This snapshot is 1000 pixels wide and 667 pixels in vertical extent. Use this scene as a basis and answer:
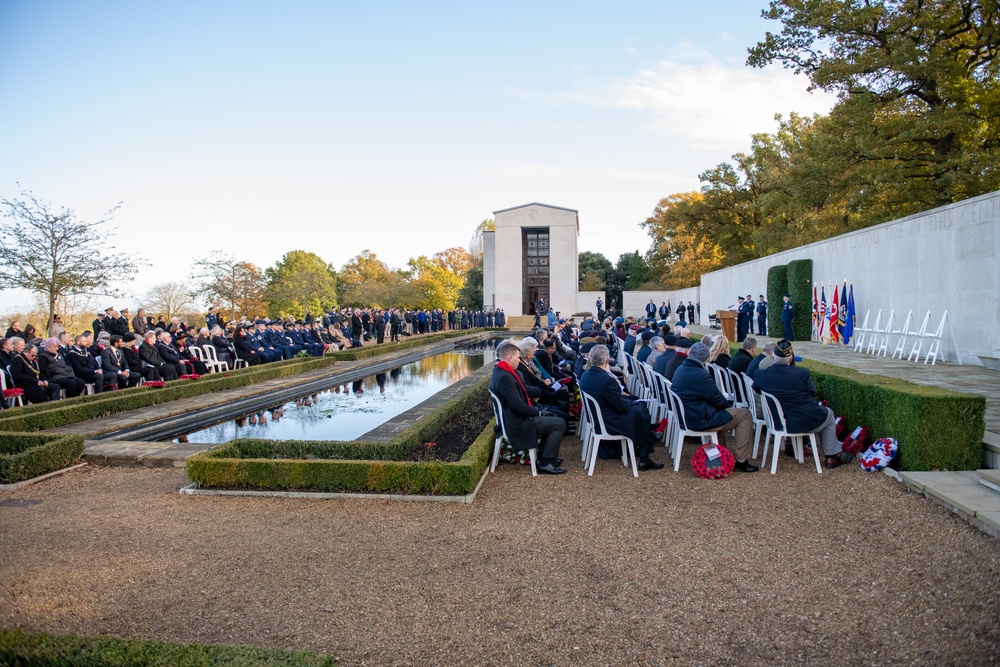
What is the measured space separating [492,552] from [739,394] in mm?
4500

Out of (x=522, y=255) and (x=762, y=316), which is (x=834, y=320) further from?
(x=522, y=255)

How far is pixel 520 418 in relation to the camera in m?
5.81

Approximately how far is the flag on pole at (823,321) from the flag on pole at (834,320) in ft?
0.53

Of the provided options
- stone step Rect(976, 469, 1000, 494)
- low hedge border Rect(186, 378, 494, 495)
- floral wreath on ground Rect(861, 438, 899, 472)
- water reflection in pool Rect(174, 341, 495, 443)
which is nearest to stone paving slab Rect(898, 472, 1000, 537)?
Answer: stone step Rect(976, 469, 1000, 494)

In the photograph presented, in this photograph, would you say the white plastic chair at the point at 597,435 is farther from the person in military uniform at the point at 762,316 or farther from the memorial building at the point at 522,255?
the memorial building at the point at 522,255

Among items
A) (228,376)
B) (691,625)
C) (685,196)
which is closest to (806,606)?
(691,625)

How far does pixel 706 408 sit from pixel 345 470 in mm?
3433

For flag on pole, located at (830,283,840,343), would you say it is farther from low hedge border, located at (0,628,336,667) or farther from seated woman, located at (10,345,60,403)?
seated woman, located at (10,345,60,403)

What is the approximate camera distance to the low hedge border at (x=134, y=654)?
243 cm

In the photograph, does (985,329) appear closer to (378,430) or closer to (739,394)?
(739,394)

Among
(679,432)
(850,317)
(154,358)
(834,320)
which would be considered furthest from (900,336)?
(154,358)

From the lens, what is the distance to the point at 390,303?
143 feet

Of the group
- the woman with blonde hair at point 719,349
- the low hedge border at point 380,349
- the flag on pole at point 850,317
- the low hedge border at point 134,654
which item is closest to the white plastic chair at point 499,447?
the woman with blonde hair at point 719,349

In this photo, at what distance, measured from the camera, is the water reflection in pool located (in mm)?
8273
